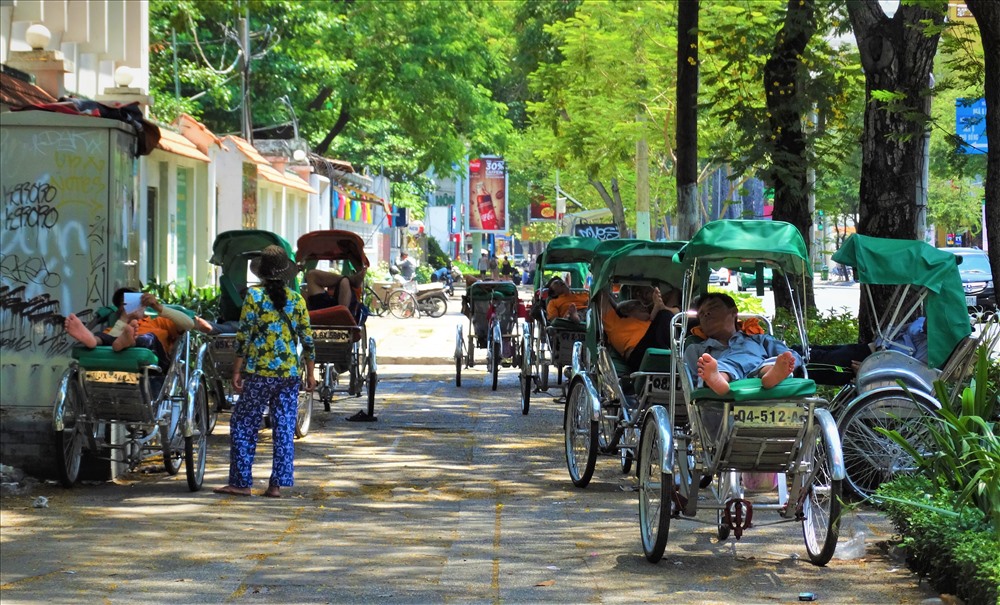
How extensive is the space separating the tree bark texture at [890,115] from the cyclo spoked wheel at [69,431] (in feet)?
23.2

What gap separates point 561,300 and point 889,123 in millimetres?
5255

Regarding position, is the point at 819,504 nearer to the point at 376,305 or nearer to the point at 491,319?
the point at 491,319

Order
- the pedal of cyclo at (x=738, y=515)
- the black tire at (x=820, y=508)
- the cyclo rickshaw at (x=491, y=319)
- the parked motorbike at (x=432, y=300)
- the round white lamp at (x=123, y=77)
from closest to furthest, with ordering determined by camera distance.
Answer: the black tire at (x=820, y=508) → the pedal of cyclo at (x=738, y=515) → the cyclo rickshaw at (x=491, y=319) → the round white lamp at (x=123, y=77) → the parked motorbike at (x=432, y=300)

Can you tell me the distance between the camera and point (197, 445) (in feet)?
33.9

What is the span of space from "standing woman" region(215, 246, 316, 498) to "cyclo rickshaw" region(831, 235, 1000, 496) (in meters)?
3.76

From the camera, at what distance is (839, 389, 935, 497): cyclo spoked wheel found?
934 centimetres

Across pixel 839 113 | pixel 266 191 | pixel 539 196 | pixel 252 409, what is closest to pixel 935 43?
pixel 839 113

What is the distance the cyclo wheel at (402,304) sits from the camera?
37562 millimetres

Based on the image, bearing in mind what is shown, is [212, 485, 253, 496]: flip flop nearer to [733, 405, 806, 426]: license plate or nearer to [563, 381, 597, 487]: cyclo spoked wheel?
[563, 381, 597, 487]: cyclo spoked wheel

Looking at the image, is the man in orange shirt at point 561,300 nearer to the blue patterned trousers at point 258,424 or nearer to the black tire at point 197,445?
the black tire at point 197,445

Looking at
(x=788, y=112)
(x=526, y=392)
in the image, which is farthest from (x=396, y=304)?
(x=526, y=392)

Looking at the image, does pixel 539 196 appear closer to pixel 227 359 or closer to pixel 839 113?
pixel 839 113

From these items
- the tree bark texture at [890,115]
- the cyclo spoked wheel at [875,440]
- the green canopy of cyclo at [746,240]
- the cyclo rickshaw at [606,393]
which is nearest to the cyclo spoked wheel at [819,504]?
the green canopy of cyclo at [746,240]

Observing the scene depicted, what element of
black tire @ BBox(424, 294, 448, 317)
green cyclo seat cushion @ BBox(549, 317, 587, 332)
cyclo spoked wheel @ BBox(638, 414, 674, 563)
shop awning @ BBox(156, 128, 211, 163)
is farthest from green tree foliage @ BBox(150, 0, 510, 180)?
cyclo spoked wheel @ BBox(638, 414, 674, 563)
